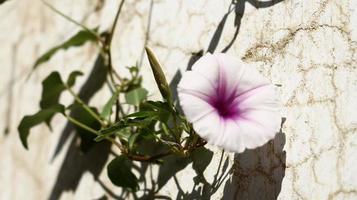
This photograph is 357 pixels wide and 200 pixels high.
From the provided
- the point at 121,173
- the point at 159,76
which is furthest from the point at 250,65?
the point at 121,173

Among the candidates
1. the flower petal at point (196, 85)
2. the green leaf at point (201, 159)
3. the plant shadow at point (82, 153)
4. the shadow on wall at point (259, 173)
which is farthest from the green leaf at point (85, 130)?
the flower petal at point (196, 85)

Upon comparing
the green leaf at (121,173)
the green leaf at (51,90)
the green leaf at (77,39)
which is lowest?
the green leaf at (121,173)

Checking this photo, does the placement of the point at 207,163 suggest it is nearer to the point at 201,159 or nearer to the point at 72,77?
the point at 201,159

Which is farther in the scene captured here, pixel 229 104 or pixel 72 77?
pixel 72 77

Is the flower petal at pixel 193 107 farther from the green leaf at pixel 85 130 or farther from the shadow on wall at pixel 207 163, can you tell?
the green leaf at pixel 85 130

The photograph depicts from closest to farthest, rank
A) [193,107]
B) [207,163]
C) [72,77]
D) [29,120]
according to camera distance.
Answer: [193,107], [207,163], [29,120], [72,77]

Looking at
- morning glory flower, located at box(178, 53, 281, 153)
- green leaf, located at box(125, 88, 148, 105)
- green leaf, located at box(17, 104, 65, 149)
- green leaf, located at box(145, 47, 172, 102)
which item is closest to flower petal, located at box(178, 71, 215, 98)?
morning glory flower, located at box(178, 53, 281, 153)

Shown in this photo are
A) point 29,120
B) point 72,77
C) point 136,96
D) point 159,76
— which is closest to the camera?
point 159,76

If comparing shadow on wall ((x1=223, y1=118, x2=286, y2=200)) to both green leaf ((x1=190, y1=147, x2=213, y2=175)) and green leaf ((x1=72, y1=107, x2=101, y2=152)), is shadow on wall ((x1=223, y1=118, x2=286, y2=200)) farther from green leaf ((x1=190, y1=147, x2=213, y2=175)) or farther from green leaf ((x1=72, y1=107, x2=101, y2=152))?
green leaf ((x1=72, y1=107, x2=101, y2=152))
